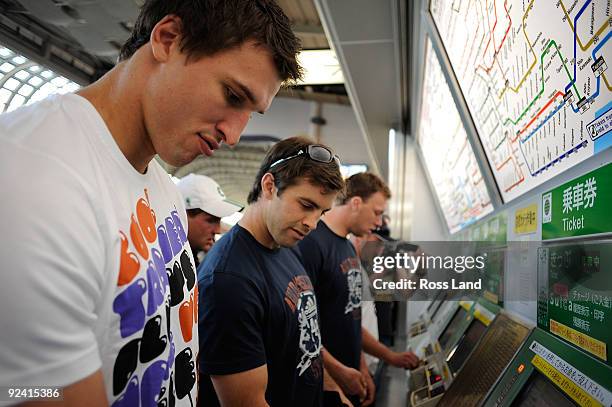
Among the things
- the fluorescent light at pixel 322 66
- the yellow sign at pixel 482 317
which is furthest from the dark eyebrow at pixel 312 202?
the fluorescent light at pixel 322 66

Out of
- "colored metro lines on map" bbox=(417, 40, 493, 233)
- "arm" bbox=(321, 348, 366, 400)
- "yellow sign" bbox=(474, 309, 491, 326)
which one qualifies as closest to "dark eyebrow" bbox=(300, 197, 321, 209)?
"arm" bbox=(321, 348, 366, 400)

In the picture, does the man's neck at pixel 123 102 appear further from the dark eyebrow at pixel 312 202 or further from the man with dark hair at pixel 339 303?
the man with dark hair at pixel 339 303

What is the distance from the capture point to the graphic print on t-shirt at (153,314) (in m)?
0.62

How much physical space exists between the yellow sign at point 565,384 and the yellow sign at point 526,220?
1.31 ft

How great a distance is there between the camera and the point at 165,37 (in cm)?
72

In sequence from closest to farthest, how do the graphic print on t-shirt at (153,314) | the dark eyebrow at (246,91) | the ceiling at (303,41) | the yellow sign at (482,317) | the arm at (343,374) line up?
the graphic print on t-shirt at (153,314) → the dark eyebrow at (246,91) → the ceiling at (303,41) → the yellow sign at (482,317) → the arm at (343,374)

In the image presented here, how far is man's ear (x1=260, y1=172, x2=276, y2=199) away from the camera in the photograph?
1.47m

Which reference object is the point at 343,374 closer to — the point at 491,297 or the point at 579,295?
the point at 491,297

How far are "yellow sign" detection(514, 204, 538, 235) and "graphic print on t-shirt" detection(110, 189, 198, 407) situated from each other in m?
0.99

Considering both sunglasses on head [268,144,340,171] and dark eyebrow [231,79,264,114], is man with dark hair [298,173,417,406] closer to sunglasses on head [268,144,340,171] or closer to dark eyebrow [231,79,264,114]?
sunglasses on head [268,144,340,171]

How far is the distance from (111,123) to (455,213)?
8.66 ft

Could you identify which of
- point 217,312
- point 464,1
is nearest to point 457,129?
point 464,1

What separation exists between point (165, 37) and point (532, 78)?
91 centimetres

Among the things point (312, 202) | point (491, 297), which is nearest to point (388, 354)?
point (491, 297)
